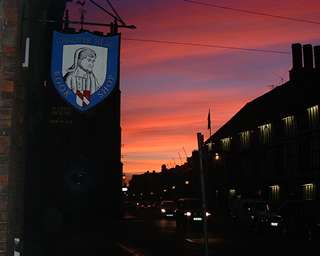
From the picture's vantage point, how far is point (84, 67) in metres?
7.42

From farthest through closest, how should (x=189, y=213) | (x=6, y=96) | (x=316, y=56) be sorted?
(x=316, y=56) < (x=189, y=213) < (x=6, y=96)

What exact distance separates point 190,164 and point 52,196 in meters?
63.6

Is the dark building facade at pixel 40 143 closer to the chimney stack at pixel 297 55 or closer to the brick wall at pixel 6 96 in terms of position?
the brick wall at pixel 6 96

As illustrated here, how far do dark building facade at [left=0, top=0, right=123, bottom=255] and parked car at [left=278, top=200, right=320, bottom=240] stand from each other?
10395 millimetres

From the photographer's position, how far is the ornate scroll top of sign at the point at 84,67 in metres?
7.46

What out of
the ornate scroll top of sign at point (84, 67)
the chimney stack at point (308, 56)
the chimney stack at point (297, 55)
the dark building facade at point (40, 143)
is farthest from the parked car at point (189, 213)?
the ornate scroll top of sign at point (84, 67)

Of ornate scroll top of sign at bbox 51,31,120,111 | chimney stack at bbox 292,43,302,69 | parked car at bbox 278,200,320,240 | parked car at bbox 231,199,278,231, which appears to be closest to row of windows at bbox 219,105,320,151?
chimney stack at bbox 292,43,302,69

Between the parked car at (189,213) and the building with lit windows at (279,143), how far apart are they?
19.7 ft

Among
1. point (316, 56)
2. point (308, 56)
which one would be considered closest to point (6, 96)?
point (316, 56)

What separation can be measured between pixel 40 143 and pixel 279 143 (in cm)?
2437

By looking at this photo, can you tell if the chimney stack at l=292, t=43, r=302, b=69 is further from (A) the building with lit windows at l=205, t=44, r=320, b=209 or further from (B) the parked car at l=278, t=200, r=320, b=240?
(B) the parked car at l=278, t=200, r=320, b=240

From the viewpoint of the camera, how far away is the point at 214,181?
58375mm

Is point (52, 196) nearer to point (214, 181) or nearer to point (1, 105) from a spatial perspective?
point (1, 105)

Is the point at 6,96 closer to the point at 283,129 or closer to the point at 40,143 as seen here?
the point at 40,143
